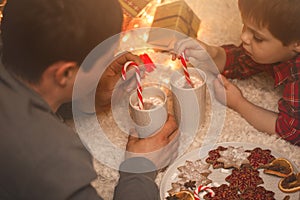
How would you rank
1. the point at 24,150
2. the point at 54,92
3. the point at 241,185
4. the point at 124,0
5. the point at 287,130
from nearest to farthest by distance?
the point at 24,150 → the point at 54,92 → the point at 241,185 → the point at 287,130 → the point at 124,0

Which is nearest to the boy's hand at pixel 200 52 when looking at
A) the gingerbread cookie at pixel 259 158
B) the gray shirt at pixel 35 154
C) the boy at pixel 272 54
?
the boy at pixel 272 54

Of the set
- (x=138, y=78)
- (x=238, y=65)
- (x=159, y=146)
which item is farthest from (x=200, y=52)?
(x=159, y=146)

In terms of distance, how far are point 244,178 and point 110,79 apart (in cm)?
49

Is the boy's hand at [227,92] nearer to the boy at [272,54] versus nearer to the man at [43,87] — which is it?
the boy at [272,54]

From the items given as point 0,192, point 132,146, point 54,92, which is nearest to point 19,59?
point 54,92

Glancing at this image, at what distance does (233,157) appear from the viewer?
134 cm

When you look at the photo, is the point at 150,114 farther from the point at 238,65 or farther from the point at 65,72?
the point at 238,65

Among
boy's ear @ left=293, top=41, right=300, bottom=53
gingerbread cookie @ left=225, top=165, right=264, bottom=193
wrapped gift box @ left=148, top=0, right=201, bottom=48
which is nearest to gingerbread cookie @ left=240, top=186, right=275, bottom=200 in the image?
gingerbread cookie @ left=225, top=165, right=264, bottom=193

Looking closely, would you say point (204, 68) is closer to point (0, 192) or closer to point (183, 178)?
point (183, 178)

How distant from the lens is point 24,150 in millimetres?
915

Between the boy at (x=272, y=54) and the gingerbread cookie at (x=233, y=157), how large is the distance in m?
0.12

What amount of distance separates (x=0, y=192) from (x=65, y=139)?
0.54 feet

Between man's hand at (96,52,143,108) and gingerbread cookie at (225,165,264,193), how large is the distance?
45cm

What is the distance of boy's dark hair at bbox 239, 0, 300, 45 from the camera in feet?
4.20
